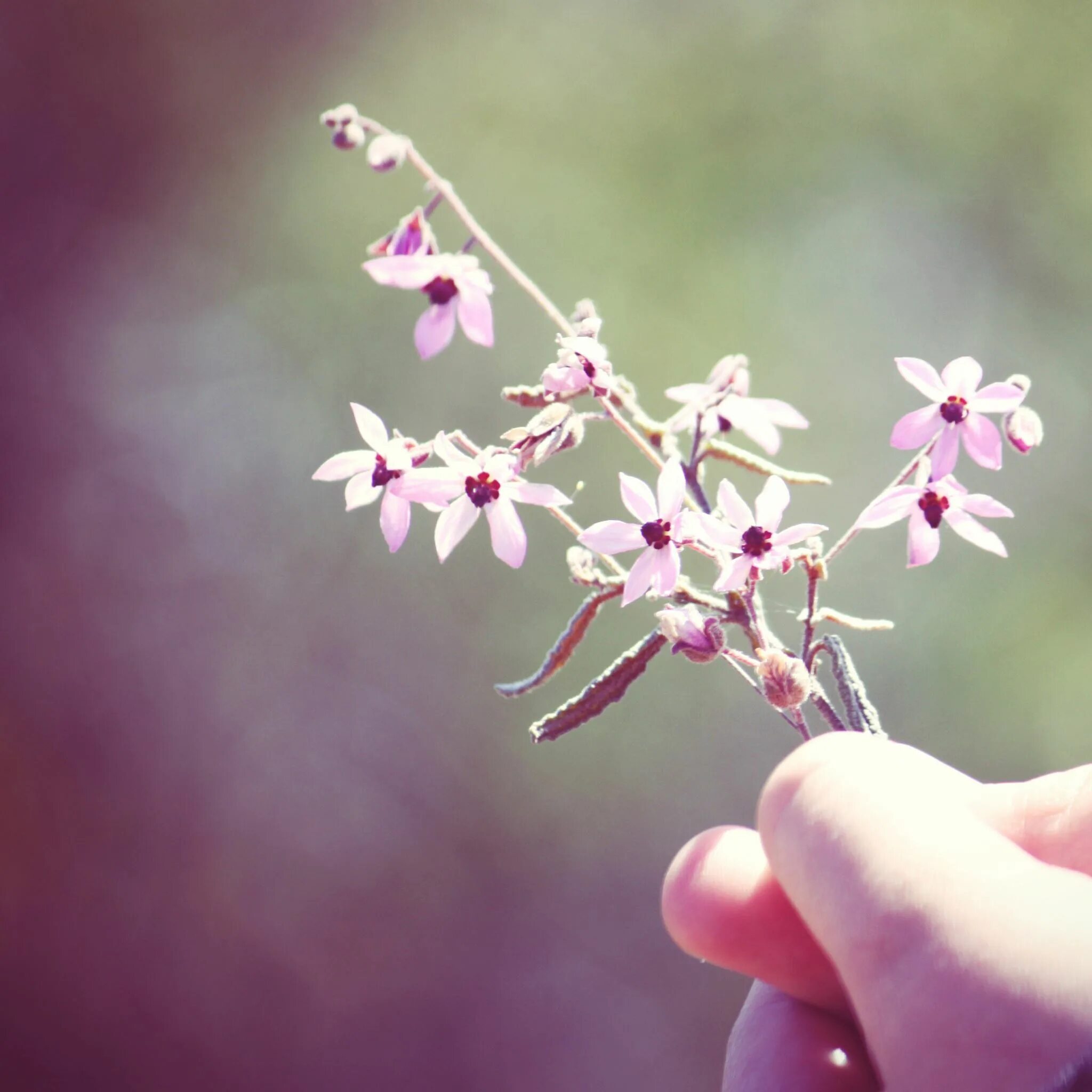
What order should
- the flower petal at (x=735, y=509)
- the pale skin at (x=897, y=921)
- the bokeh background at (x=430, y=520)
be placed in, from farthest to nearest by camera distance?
the bokeh background at (x=430, y=520), the flower petal at (x=735, y=509), the pale skin at (x=897, y=921)

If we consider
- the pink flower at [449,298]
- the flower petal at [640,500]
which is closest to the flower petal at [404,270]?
the pink flower at [449,298]

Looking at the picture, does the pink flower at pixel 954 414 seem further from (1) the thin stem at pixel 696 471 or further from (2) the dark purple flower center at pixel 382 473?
(2) the dark purple flower center at pixel 382 473

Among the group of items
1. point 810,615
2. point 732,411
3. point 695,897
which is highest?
point 732,411

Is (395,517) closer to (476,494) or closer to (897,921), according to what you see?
(476,494)

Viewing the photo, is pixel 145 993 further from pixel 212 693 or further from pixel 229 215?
pixel 229 215

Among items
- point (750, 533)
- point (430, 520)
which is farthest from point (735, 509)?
point (430, 520)

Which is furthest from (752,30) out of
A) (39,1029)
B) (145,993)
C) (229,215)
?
(39,1029)
